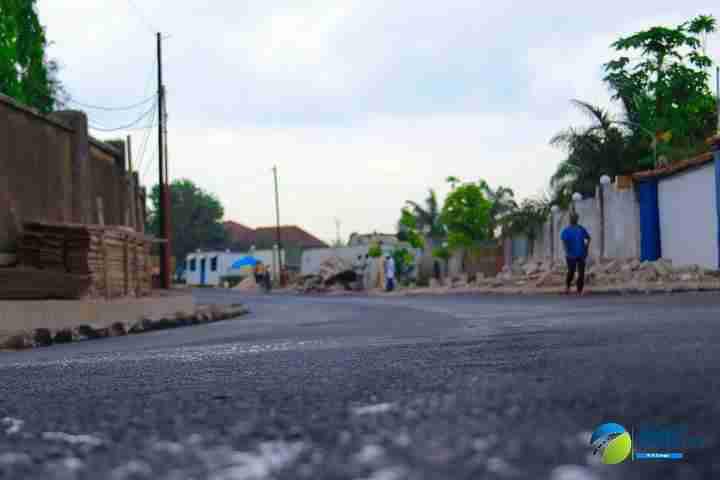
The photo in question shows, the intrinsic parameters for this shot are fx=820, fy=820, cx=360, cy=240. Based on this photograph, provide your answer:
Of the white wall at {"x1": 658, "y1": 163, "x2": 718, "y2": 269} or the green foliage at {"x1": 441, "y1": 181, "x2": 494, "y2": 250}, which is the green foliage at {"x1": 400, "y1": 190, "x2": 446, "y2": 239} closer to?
the green foliage at {"x1": 441, "y1": 181, "x2": 494, "y2": 250}

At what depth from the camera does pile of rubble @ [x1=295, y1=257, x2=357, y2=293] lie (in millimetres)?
43156

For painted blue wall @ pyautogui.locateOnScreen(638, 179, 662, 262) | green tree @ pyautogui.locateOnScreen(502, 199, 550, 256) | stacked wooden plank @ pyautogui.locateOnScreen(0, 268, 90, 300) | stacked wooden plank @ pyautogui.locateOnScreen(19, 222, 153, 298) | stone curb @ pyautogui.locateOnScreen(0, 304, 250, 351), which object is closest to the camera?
stone curb @ pyautogui.locateOnScreen(0, 304, 250, 351)

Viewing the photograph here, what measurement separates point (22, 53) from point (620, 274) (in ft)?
49.7

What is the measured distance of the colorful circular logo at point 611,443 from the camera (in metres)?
1.02

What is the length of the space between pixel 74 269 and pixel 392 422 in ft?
36.7

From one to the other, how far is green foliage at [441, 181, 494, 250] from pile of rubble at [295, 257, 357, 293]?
21.4 ft

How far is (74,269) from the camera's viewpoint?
38.7 ft

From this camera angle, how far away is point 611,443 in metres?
1.09

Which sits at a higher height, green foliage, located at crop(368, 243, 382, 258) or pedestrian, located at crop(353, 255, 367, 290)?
green foliage, located at crop(368, 243, 382, 258)

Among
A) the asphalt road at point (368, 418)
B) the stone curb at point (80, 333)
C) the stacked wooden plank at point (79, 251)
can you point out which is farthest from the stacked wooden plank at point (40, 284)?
the asphalt road at point (368, 418)

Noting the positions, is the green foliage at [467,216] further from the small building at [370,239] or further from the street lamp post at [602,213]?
the street lamp post at [602,213]

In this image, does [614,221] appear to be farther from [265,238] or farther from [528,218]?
[265,238]

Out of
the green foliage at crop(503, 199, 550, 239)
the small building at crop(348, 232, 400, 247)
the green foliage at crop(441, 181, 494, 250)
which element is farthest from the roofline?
the small building at crop(348, 232, 400, 247)

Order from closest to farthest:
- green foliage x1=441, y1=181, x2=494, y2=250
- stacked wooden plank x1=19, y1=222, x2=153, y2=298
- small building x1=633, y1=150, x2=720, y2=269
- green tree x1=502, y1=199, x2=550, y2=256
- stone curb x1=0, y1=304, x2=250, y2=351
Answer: stone curb x1=0, y1=304, x2=250, y2=351 < stacked wooden plank x1=19, y1=222, x2=153, y2=298 < small building x1=633, y1=150, x2=720, y2=269 < green tree x1=502, y1=199, x2=550, y2=256 < green foliage x1=441, y1=181, x2=494, y2=250
